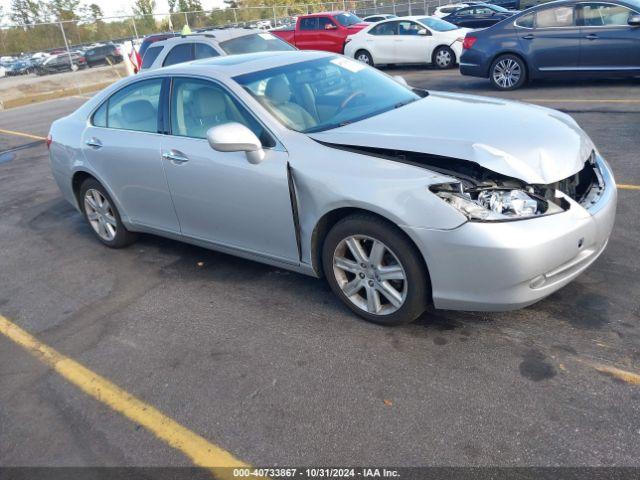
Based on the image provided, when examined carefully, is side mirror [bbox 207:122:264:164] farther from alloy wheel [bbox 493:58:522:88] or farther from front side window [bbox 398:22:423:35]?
front side window [bbox 398:22:423:35]

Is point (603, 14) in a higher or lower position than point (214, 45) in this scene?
lower

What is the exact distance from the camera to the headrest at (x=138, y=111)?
476 centimetres

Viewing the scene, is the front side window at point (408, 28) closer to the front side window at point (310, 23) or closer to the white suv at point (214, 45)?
the front side window at point (310, 23)

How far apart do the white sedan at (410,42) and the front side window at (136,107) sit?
11.0m

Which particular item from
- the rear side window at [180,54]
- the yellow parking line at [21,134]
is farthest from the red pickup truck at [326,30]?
the rear side window at [180,54]

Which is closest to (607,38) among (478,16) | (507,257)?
(507,257)

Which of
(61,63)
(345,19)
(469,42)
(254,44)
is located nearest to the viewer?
(254,44)

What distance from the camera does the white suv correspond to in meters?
10.2

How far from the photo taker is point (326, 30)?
61.6ft

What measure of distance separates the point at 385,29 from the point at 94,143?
12.9 metres

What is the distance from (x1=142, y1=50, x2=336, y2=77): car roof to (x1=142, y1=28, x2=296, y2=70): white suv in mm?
5557

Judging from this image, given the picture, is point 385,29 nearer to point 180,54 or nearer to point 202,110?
point 180,54

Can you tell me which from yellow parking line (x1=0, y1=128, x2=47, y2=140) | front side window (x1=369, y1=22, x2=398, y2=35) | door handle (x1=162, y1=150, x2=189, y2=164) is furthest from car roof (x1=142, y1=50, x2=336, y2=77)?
front side window (x1=369, y1=22, x2=398, y2=35)

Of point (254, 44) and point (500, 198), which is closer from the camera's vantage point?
point (500, 198)
